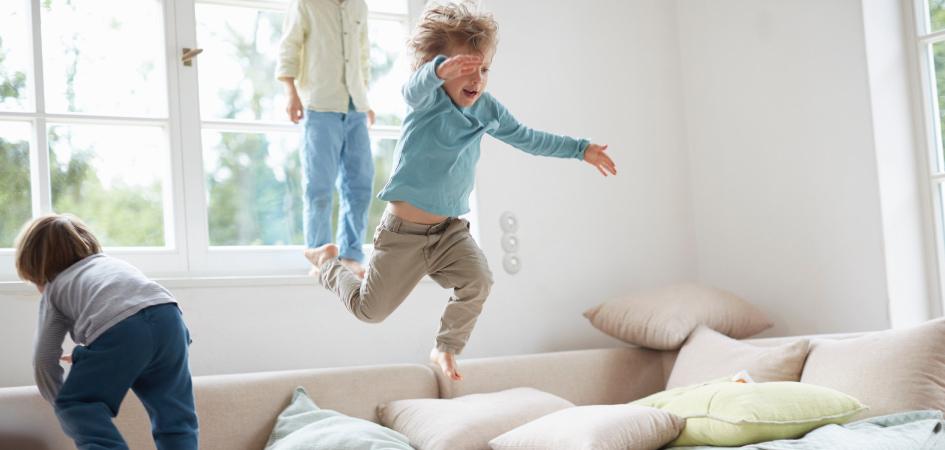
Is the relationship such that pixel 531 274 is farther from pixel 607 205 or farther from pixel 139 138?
pixel 139 138

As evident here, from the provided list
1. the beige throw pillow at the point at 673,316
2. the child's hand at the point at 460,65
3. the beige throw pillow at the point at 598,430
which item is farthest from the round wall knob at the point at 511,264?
the child's hand at the point at 460,65

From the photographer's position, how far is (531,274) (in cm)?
382

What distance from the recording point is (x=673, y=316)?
11.4ft

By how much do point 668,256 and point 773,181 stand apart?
546 mm

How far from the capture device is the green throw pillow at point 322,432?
257 cm

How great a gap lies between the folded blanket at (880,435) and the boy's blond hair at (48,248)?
5.56ft

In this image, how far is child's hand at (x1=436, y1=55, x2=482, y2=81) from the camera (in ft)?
6.57

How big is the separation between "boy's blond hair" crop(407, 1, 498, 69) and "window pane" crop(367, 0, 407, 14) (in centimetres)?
149

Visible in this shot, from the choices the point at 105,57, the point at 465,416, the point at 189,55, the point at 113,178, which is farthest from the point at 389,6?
the point at 465,416

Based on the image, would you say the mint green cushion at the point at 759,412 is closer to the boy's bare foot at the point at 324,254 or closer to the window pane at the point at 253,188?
the boy's bare foot at the point at 324,254

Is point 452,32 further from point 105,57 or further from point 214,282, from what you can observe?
point 105,57

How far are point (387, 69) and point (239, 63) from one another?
0.58 meters

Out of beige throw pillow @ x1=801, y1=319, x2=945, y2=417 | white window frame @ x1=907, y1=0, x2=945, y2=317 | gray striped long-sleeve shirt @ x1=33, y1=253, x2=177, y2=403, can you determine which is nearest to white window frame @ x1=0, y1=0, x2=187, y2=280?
gray striped long-sleeve shirt @ x1=33, y1=253, x2=177, y2=403

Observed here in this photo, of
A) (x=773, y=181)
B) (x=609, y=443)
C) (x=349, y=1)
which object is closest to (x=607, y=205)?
(x=773, y=181)
